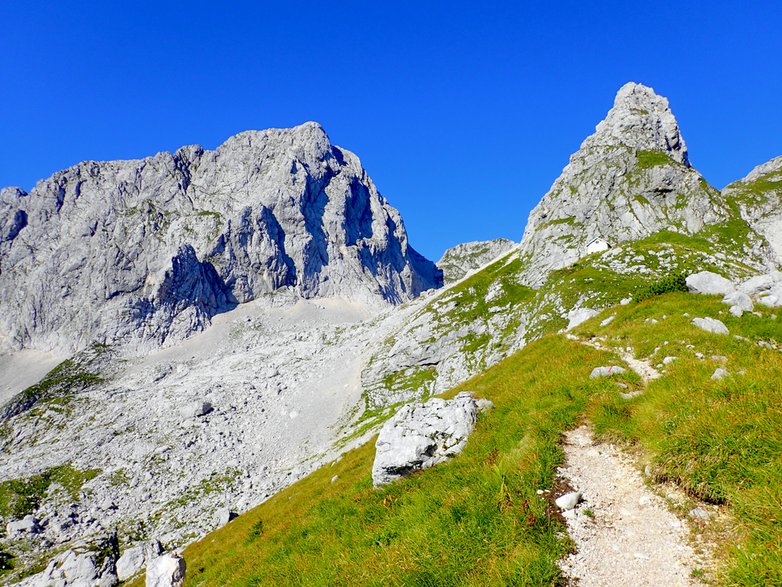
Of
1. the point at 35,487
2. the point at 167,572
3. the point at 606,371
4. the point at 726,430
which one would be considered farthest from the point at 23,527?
the point at 726,430

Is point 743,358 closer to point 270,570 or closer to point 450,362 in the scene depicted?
point 270,570

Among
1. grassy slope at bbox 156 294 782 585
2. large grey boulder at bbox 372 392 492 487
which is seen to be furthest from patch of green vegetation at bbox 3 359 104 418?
grassy slope at bbox 156 294 782 585

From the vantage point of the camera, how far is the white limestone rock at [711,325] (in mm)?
15664

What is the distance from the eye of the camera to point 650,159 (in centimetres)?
9400

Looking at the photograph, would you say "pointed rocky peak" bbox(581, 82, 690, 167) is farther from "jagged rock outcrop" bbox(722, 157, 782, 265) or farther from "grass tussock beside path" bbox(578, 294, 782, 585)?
"grass tussock beside path" bbox(578, 294, 782, 585)

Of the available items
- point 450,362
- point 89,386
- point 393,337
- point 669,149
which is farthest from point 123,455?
point 669,149

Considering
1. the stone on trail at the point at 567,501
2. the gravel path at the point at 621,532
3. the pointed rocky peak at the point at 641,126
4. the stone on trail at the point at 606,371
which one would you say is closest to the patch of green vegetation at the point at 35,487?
the stone on trail at the point at 606,371

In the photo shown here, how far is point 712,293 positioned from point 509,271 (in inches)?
2858

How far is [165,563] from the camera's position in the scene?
1705 cm

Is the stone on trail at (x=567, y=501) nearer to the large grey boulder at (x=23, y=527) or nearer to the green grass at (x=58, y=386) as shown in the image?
the large grey boulder at (x=23, y=527)

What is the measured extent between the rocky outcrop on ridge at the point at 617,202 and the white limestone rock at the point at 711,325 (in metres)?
64.6

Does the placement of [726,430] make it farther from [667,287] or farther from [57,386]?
[57,386]

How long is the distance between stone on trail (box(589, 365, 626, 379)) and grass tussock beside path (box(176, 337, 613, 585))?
1.82 feet

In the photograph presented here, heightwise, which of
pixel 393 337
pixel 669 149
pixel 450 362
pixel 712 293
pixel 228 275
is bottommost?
pixel 712 293
